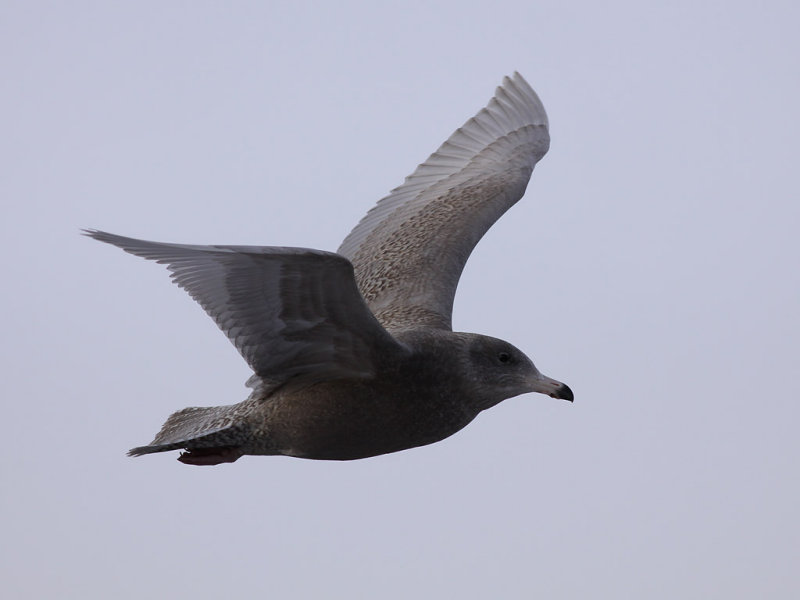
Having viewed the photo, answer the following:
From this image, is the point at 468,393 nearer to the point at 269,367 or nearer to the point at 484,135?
the point at 269,367

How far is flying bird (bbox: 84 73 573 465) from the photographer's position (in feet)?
22.7

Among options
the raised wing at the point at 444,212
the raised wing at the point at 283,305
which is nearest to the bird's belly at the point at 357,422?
the raised wing at the point at 283,305

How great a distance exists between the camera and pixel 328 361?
7.64 meters

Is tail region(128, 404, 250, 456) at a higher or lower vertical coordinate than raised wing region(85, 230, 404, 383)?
lower

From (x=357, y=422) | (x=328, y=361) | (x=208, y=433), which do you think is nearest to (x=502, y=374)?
(x=357, y=422)

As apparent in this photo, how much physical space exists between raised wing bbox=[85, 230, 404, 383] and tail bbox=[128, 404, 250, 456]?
0.44 metres

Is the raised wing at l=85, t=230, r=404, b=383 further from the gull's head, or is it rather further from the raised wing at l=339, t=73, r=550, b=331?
the raised wing at l=339, t=73, r=550, b=331

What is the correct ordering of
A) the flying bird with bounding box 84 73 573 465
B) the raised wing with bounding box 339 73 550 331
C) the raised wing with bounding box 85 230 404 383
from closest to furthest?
the raised wing with bounding box 85 230 404 383
the flying bird with bounding box 84 73 573 465
the raised wing with bounding box 339 73 550 331

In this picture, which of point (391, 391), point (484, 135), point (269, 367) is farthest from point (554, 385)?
point (484, 135)

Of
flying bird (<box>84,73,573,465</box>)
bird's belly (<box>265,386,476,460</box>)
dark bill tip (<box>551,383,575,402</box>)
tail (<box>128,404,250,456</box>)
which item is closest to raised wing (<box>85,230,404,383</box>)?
flying bird (<box>84,73,573,465</box>)

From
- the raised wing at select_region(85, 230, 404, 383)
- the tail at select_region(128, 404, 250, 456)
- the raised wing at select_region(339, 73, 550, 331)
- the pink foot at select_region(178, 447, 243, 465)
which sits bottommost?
the pink foot at select_region(178, 447, 243, 465)

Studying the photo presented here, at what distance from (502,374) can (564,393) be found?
429 mm

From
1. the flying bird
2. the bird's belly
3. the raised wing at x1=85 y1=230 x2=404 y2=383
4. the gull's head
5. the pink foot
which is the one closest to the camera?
the raised wing at x1=85 y1=230 x2=404 y2=383

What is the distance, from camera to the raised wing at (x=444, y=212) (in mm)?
9461
